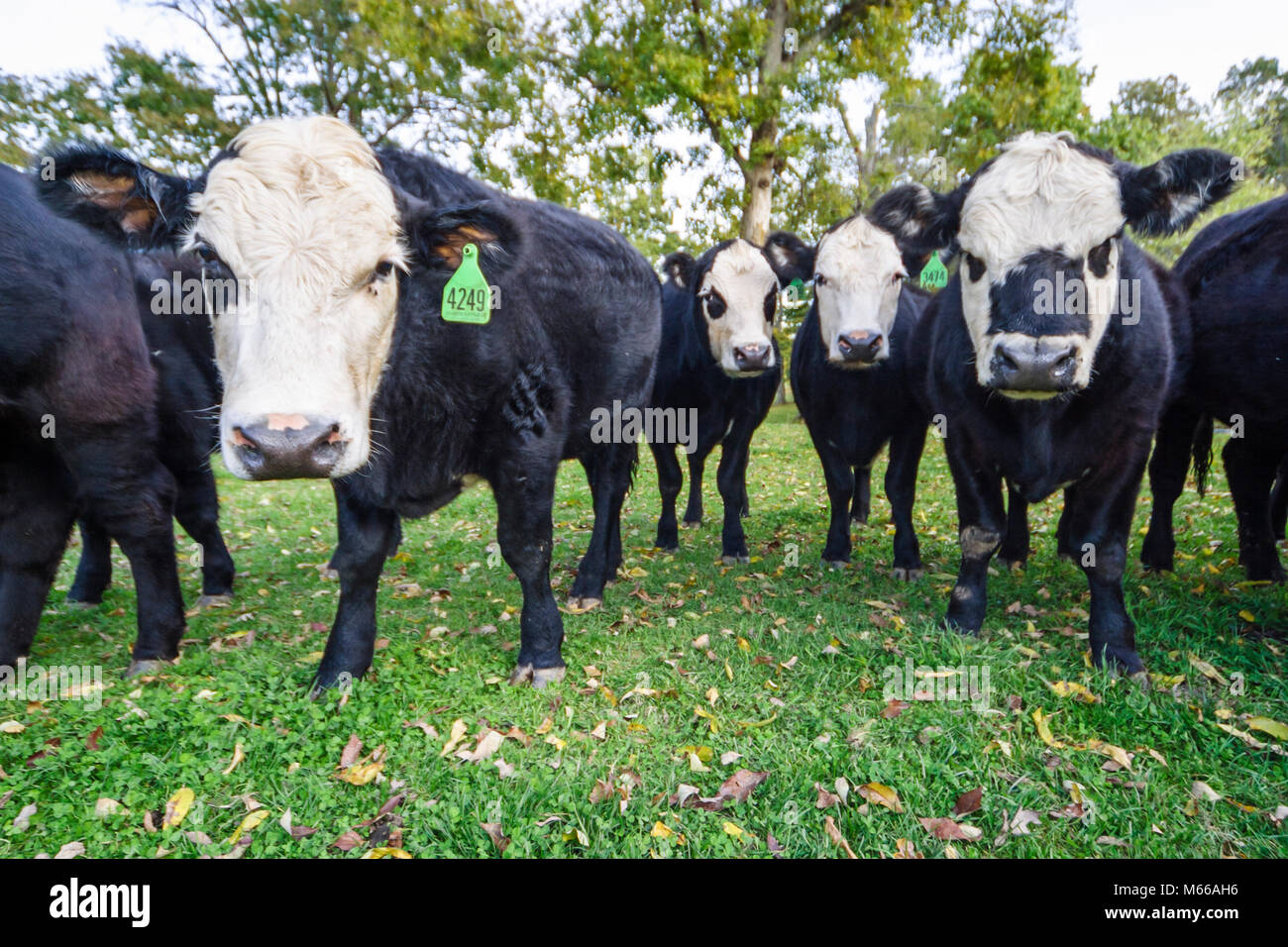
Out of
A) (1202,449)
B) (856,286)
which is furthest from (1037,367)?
(1202,449)

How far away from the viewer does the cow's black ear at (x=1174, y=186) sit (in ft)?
11.6

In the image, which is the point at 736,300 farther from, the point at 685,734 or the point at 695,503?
the point at 685,734

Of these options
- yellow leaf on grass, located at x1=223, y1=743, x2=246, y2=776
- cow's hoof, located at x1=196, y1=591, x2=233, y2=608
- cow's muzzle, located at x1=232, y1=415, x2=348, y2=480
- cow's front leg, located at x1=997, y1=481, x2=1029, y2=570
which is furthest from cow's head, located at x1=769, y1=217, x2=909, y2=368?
cow's hoof, located at x1=196, y1=591, x2=233, y2=608

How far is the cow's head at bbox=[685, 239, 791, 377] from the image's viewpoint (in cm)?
661

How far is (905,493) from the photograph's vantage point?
587cm

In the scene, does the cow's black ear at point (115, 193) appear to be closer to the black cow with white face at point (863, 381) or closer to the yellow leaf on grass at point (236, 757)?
the yellow leaf on grass at point (236, 757)

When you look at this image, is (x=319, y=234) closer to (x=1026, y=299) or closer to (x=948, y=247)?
(x=1026, y=299)

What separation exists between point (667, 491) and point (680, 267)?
2.42 m

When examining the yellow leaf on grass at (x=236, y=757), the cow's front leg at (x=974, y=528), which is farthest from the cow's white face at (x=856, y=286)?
the yellow leaf on grass at (x=236, y=757)

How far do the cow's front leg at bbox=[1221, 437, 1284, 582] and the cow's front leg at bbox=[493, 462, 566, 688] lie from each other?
16.3 ft

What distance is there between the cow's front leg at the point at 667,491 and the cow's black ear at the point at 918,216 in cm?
316

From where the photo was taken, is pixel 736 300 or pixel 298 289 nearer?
pixel 298 289

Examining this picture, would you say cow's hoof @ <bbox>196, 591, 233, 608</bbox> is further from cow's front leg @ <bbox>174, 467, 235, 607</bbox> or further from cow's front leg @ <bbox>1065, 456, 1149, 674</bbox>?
cow's front leg @ <bbox>1065, 456, 1149, 674</bbox>
